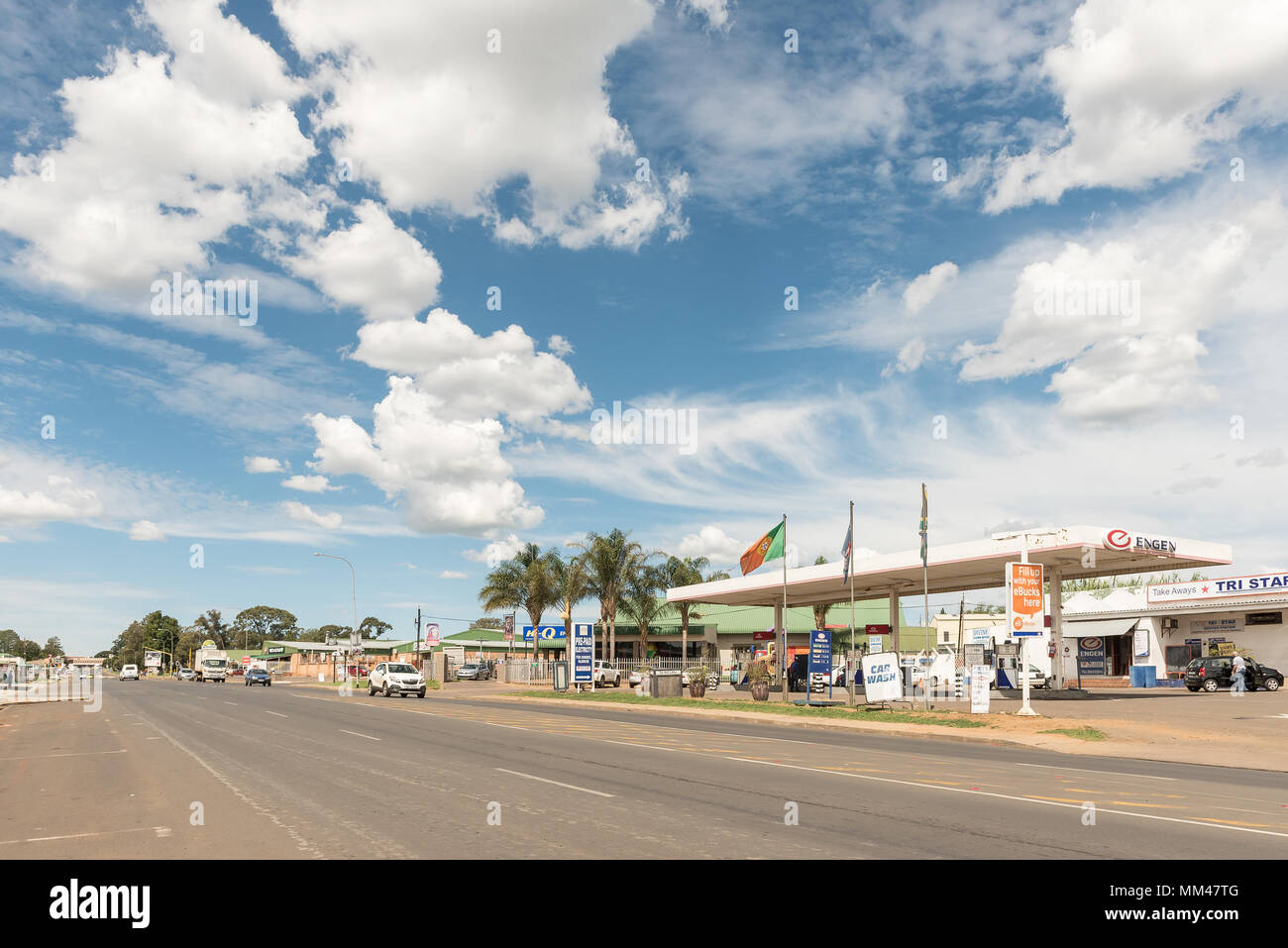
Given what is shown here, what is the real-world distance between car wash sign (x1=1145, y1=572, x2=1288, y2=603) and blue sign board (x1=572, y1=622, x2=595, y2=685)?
110 ft

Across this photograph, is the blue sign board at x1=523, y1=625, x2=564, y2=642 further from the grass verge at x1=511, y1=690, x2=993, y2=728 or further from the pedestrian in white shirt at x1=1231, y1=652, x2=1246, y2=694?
the pedestrian in white shirt at x1=1231, y1=652, x2=1246, y2=694

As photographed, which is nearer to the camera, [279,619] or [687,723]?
[687,723]

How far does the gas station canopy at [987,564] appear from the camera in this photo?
3778cm

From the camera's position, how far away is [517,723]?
27.3 m

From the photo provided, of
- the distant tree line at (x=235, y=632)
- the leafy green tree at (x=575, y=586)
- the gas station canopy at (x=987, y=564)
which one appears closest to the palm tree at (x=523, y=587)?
the leafy green tree at (x=575, y=586)

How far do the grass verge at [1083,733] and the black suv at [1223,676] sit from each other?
23709 mm

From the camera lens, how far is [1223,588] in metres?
51.1

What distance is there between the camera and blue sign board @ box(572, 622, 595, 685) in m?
50.7

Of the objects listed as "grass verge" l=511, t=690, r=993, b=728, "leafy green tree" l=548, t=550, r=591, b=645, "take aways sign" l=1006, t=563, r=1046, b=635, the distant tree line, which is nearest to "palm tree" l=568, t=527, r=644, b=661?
"leafy green tree" l=548, t=550, r=591, b=645

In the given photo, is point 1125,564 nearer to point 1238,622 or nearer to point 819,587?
point 1238,622

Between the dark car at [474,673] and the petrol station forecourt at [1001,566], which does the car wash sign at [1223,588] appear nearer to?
the petrol station forecourt at [1001,566]
